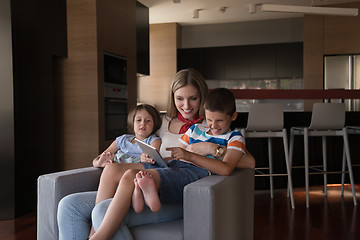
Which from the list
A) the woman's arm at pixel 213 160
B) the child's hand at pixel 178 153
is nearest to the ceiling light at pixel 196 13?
the woman's arm at pixel 213 160

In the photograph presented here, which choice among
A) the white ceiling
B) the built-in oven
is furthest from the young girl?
the white ceiling

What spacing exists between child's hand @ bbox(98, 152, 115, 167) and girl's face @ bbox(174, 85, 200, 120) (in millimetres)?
451

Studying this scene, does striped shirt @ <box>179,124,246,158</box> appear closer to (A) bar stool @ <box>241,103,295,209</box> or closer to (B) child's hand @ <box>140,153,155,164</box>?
(B) child's hand @ <box>140,153,155,164</box>

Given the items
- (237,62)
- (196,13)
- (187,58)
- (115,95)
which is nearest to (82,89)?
(115,95)

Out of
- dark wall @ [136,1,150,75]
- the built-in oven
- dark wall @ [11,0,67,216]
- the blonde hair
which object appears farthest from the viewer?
dark wall @ [136,1,150,75]

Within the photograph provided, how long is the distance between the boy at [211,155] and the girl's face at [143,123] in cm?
28

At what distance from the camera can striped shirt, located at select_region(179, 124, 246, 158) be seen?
1718 millimetres

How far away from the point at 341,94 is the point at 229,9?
10.0 feet

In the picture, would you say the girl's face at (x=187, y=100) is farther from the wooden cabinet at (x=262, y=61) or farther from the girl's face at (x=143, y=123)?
the wooden cabinet at (x=262, y=61)

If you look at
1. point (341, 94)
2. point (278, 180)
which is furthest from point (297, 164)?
point (341, 94)

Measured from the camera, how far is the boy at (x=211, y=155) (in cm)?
146

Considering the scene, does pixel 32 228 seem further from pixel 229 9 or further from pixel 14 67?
pixel 229 9

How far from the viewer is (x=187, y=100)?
196 cm

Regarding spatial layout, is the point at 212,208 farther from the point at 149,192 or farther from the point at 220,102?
the point at 220,102
